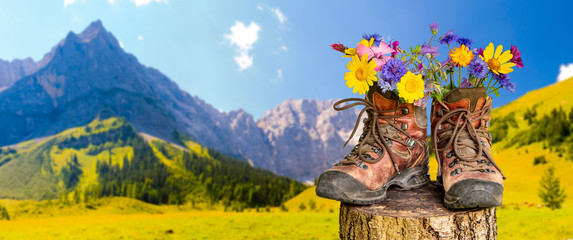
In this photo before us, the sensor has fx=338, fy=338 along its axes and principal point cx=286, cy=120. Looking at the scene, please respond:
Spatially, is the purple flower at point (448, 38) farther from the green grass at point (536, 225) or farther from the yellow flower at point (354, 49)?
the green grass at point (536, 225)

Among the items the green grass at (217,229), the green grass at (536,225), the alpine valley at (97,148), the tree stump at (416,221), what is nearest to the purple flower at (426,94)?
the tree stump at (416,221)

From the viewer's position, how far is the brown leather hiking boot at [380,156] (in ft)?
12.1

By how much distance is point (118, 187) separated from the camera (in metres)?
84.7

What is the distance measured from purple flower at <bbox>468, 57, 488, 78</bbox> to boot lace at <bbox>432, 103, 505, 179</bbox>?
44cm

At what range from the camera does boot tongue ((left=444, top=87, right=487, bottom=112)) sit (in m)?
3.95

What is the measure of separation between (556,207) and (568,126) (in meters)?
12.7

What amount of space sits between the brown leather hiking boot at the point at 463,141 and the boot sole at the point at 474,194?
0.01 m

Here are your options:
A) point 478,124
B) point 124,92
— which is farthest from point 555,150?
point 124,92

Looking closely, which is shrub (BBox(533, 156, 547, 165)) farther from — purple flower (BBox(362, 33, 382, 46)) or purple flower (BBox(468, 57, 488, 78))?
purple flower (BBox(362, 33, 382, 46))

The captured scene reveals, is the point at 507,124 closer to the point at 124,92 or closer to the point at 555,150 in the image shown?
the point at 555,150

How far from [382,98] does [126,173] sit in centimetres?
10811

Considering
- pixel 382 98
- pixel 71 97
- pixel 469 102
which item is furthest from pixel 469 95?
pixel 71 97

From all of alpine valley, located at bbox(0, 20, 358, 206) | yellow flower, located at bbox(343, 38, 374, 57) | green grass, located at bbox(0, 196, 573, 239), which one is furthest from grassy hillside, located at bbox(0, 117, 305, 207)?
yellow flower, located at bbox(343, 38, 374, 57)

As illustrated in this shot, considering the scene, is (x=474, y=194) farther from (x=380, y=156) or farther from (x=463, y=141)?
(x=380, y=156)
